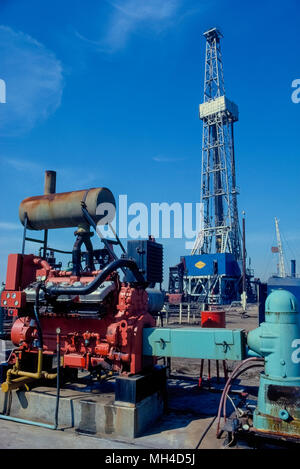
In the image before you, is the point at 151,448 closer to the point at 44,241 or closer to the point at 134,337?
the point at 134,337

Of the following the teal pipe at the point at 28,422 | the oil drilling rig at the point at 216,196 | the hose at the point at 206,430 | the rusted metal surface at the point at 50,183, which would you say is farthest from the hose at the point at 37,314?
the oil drilling rig at the point at 216,196

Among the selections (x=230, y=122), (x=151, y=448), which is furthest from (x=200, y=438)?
(x=230, y=122)

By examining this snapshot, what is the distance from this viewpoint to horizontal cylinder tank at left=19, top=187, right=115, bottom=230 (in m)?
7.16

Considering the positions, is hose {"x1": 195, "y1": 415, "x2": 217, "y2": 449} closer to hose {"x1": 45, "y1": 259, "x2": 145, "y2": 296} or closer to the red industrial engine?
the red industrial engine

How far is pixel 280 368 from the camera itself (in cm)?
498

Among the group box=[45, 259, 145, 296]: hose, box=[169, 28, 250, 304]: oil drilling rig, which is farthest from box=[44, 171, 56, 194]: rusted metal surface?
box=[169, 28, 250, 304]: oil drilling rig

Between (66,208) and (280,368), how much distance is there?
4948 mm

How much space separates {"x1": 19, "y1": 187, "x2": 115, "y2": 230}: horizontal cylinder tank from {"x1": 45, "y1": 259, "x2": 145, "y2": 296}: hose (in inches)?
48.3

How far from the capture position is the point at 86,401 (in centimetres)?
631

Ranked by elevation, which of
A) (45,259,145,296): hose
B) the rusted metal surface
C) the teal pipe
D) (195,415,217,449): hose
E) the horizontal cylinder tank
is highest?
the rusted metal surface

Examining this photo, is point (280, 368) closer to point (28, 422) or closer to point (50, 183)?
point (28, 422)

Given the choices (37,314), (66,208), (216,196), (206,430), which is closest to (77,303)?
(37,314)

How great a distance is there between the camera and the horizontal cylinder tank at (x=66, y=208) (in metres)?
7.16

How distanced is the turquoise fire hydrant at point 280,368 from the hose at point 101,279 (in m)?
2.49
